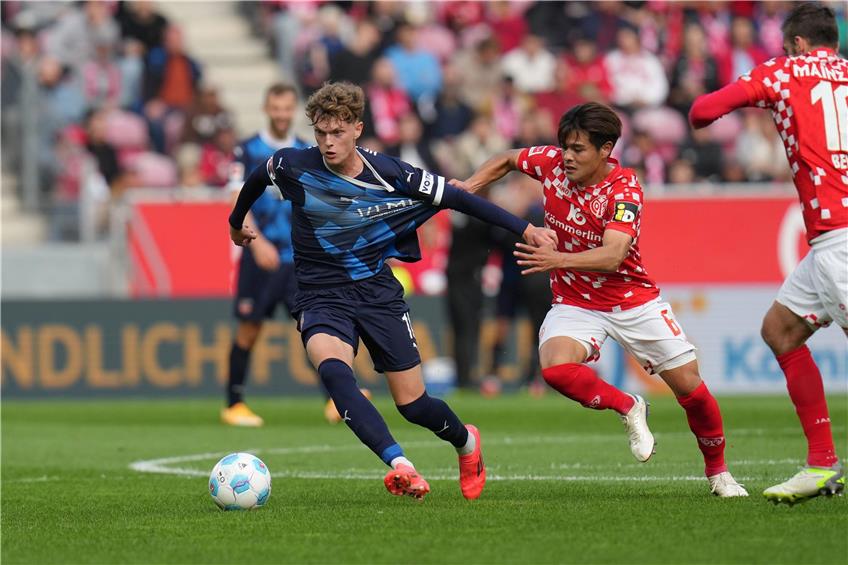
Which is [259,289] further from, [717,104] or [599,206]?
[717,104]

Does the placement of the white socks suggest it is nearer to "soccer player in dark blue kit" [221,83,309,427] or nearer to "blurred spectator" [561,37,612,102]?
"soccer player in dark blue kit" [221,83,309,427]

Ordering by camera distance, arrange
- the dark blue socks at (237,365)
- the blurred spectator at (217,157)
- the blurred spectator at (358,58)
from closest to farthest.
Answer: the dark blue socks at (237,365), the blurred spectator at (217,157), the blurred spectator at (358,58)

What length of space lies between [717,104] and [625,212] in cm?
88

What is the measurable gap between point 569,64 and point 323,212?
47.9ft

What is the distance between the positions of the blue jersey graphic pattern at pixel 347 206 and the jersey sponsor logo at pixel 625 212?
2.94 ft

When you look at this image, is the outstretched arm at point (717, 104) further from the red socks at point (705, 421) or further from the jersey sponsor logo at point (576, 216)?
the red socks at point (705, 421)

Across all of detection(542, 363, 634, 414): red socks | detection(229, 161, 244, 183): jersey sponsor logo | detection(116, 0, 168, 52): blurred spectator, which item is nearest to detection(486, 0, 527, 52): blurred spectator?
detection(116, 0, 168, 52): blurred spectator

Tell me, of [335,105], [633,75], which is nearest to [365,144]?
[633,75]

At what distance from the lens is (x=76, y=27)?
21.2m

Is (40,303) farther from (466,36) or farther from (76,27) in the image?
(466,36)

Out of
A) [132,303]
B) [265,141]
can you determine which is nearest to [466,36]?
[132,303]

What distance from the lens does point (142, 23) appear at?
2177 cm

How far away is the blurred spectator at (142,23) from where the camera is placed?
21.7 metres

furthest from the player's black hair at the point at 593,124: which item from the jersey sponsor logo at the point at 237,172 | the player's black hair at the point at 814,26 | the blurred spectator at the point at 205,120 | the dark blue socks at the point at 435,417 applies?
the blurred spectator at the point at 205,120
